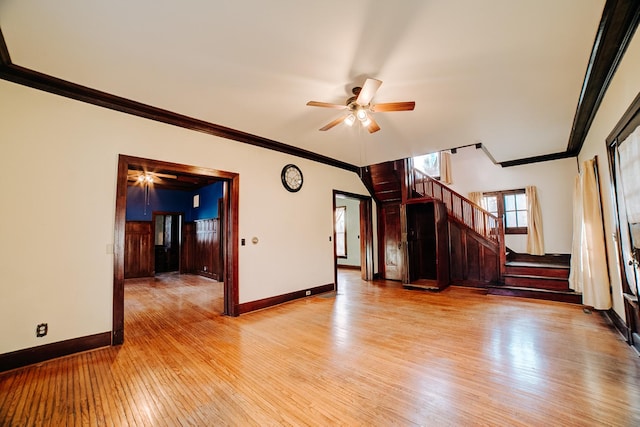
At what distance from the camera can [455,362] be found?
2.49m

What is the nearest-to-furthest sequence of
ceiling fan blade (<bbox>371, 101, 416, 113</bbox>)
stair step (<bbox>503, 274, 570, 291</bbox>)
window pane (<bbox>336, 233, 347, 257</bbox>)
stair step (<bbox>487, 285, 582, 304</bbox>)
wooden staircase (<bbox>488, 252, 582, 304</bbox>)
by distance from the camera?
ceiling fan blade (<bbox>371, 101, 416, 113</bbox>)
stair step (<bbox>487, 285, 582, 304</bbox>)
wooden staircase (<bbox>488, 252, 582, 304</bbox>)
stair step (<bbox>503, 274, 570, 291</bbox>)
window pane (<bbox>336, 233, 347, 257</bbox>)

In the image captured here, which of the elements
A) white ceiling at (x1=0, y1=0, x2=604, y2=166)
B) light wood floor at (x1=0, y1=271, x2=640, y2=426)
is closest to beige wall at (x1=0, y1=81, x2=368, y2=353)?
white ceiling at (x1=0, y1=0, x2=604, y2=166)

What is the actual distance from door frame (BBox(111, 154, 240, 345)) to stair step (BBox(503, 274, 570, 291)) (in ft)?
17.3

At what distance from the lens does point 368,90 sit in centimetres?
267

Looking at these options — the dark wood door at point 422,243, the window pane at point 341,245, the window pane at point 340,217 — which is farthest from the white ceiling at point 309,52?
the window pane at point 341,245

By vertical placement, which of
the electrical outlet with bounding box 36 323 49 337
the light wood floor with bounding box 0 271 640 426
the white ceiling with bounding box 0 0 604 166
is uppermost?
the white ceiling with bounding box 0 0 604 166

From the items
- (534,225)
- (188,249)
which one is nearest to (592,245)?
(534,225)

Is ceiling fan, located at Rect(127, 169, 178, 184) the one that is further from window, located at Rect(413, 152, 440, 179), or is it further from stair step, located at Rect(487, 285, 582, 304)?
stair step, located at Rect(487, 285, 582, 304)

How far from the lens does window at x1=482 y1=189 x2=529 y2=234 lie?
6.59 meters

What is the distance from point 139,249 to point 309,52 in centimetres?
806

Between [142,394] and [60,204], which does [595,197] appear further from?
[60,204]

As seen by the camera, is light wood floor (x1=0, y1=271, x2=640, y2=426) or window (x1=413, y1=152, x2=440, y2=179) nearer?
light wood floor (x1=0, y1=271, x2=640, y2=426)

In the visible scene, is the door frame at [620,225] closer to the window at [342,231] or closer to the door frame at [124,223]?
the door frame at [124,223]

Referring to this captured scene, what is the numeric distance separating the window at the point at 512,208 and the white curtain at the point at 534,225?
0.27 metres
